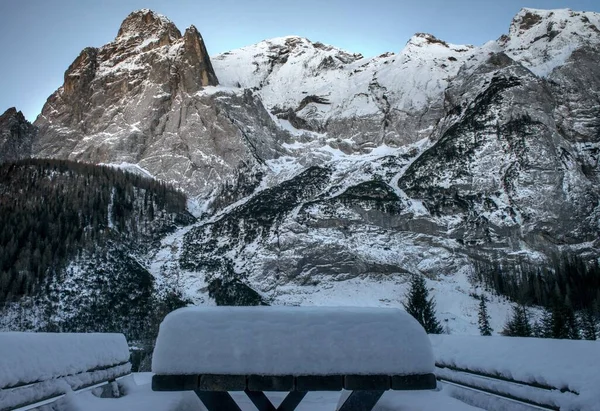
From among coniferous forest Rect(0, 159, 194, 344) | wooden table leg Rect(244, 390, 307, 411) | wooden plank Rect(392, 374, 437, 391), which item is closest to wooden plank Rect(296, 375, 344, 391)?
wooden plank Rect(392, 374, 437, 391)

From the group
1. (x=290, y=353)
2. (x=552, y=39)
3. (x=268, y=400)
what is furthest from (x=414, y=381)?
(x=552, y=39)

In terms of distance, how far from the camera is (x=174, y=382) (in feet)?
9.58

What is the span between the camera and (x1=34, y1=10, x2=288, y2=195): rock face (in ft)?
532

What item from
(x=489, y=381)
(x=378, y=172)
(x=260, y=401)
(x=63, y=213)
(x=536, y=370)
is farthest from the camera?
(x=378, y=172)

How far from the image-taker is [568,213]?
108 meters

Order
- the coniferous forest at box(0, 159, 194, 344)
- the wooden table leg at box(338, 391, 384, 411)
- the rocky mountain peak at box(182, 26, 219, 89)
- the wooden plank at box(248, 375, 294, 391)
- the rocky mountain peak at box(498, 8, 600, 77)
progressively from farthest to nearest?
the rocky mountain peak at box(182, 26, 219, 89) < the rocky mountain peak at box(498, 8, 600, 77) < the coniferous forest at box(0, 159, 194, 344) < the wooden table leg at box(338, 391, 384, 411) < the wooden plank at box(248, 375, 294, 391)

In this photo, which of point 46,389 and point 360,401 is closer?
point 360,401

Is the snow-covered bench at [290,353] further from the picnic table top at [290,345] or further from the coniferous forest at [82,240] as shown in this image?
the coniferous forest at [82,240]

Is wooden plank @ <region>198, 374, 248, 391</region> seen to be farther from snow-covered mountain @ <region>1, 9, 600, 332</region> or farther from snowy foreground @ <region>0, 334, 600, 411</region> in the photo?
snow-covered mountain @ <region>1, 9, 600, 332</region>

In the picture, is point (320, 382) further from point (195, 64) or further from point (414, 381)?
point (195, 64)

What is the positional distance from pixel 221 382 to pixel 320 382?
639 millimetres

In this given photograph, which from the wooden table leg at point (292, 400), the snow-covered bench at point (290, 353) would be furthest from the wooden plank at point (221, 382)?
the wooden table leg at point (292, 400)

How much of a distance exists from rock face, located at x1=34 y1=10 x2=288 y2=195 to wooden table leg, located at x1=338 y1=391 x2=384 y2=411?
15492 centimetres

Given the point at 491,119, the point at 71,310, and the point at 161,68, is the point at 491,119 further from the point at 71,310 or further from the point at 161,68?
the point at 161,68
